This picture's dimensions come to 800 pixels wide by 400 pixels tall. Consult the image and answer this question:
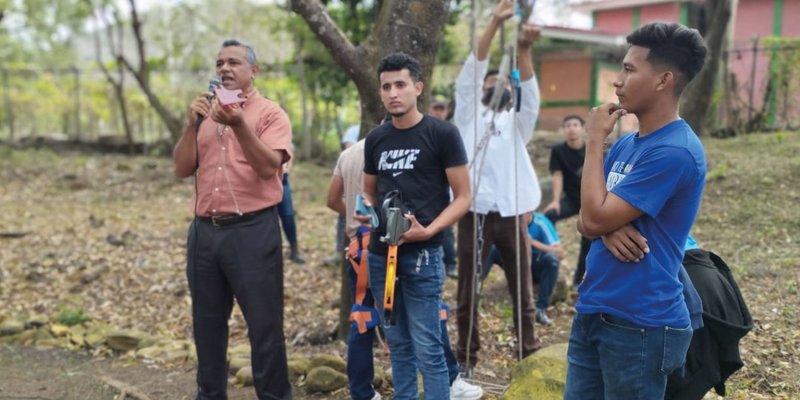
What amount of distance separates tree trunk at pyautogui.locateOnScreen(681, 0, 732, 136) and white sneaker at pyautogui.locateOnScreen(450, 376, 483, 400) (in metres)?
7.64

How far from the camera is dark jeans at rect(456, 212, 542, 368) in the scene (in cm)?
427

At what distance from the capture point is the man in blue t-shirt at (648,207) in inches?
86.6

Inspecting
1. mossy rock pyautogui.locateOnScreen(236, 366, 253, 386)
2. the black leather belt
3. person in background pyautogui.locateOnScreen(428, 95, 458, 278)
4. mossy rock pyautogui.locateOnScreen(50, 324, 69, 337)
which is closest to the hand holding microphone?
the black leather belt

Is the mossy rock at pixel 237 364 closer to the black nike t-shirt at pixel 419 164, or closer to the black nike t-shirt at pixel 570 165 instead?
the black nike t-shirt at pixel 419 164

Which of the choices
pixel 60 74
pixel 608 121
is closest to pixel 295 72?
pixel 60 74

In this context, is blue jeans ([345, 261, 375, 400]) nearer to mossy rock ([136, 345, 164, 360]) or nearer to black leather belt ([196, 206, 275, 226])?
black leather belt ([196, 206, 275, 226])

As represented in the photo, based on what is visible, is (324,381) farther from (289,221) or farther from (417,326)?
(289,221)

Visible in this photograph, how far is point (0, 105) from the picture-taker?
18062mm

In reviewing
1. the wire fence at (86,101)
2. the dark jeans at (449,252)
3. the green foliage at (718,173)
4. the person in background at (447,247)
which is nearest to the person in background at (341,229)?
the person in background at (447,247)

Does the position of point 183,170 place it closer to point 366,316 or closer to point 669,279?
point 366,316

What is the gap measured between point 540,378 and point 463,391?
48 cm

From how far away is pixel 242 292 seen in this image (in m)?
3.55

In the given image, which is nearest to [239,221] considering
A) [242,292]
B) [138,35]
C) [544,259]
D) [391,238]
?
[242,292]

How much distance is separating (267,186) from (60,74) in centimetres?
1691
